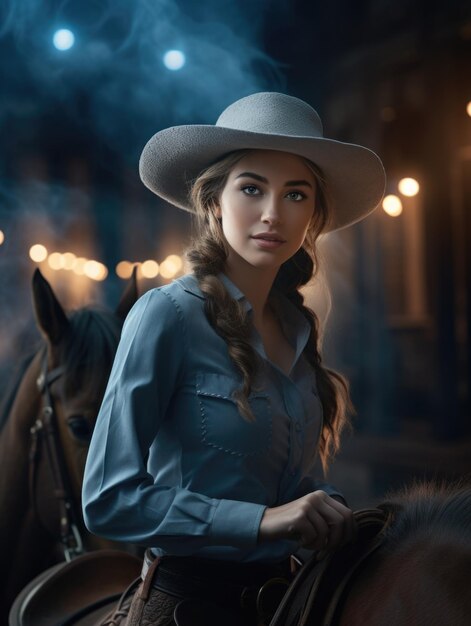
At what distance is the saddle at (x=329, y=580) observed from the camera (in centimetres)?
112

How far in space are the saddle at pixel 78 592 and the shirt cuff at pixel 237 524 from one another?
633 mm

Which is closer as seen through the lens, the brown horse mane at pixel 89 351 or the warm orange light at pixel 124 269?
the brown horse mane at pixel 89 351

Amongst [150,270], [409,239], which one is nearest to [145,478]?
[150,270]

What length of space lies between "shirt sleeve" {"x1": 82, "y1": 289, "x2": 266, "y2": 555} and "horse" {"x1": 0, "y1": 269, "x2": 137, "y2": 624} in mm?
912

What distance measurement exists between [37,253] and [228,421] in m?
4.48

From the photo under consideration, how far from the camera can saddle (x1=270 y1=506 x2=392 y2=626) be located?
44.2 inches

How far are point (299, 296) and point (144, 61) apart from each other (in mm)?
3788

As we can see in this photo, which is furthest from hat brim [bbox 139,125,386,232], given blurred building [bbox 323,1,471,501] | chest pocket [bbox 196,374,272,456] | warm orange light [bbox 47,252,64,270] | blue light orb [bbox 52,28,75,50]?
blurred building [bbox 323,1,471,501]

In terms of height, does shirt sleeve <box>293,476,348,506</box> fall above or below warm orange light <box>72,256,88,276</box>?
below

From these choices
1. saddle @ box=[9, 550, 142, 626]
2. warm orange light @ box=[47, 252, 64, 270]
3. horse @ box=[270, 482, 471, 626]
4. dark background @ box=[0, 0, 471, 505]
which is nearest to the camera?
horse @ box=[270, 482, 471, 626]

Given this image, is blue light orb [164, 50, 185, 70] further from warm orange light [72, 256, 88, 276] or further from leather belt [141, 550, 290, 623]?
leather belt [141, 550, 290, 623]

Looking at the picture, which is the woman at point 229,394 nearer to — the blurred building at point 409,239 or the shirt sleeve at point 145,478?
the shirt sleeve at point 145,478

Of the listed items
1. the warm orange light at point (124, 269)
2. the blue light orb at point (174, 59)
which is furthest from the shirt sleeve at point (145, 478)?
the warm orange light at point (124, 269)

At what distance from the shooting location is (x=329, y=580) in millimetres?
1171
